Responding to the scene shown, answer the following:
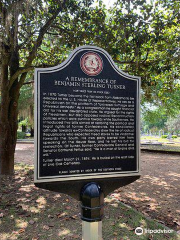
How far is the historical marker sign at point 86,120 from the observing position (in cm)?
247

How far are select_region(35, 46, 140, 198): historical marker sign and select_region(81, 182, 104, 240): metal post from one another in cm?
18

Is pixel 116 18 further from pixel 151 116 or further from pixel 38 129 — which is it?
pixel 151 116

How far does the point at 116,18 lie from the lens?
19.2ft

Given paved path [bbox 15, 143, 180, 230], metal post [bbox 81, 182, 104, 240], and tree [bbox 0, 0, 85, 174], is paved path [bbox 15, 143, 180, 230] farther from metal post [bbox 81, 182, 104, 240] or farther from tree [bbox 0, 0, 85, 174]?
tree [bbox 0, 0, 85, 174]

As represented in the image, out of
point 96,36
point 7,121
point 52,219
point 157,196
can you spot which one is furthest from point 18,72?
point 157,196

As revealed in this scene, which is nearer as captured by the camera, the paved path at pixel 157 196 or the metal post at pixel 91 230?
the metal post at pixel 91 230

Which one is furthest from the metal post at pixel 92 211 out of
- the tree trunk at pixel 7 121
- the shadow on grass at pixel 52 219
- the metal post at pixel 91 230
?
the tree trunk at pixel 7 121

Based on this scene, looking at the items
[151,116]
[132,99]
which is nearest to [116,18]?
[132,99]

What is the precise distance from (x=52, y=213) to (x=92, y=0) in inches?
224

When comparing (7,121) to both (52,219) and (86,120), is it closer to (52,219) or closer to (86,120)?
(52,219)

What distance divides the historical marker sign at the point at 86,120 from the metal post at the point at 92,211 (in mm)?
184

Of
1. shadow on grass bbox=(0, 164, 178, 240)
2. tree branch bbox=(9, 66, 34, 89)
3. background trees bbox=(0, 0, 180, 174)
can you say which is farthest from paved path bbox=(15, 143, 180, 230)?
tree branch bbox=(9, 66, 34, 89)

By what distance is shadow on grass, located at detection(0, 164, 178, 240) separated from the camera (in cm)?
323

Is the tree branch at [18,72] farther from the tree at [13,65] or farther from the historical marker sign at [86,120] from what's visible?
the historical marker sign at [86,120]
